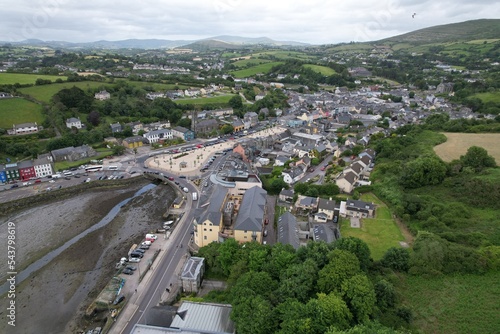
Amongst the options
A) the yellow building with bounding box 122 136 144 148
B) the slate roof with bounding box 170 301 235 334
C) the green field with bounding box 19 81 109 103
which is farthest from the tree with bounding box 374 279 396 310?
the green field with bounding box 19 81 109 103

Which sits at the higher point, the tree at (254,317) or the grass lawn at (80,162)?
the tree at (254,317)

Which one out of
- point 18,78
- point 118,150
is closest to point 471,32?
point 118,150

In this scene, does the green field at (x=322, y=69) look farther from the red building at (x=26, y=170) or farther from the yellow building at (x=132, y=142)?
the red building at (x=26, y=170)

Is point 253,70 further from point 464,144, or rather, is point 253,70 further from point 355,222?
point 355,222

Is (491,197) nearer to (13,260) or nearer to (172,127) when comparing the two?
(13,260)

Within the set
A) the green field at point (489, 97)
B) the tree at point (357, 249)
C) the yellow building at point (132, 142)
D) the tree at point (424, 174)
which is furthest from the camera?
the green field at point (489, 97)

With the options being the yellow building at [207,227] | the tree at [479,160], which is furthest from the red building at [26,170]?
the tree at [479,160]

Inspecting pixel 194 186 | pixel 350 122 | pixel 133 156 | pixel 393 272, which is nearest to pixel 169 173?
pixel 194 186

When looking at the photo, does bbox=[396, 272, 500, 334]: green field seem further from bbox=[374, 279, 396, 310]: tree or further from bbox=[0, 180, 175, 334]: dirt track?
bbox=[0, 180, 175, 334]: dirt track
